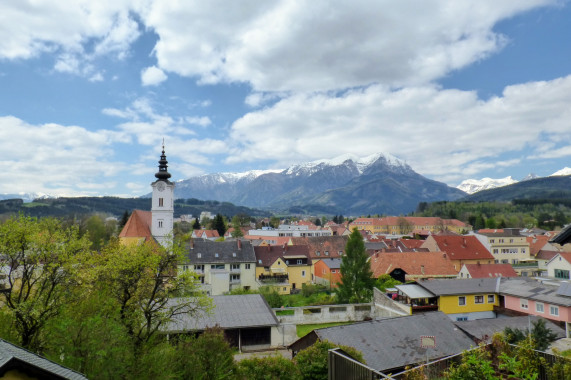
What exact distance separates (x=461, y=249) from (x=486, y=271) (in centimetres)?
1867

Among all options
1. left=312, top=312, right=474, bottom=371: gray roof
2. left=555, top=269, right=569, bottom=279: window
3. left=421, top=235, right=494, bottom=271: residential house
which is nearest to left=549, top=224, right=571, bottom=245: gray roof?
left=312, top=312, right=474, bottom=371: gray roof

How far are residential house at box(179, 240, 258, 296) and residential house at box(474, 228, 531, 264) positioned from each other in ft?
170

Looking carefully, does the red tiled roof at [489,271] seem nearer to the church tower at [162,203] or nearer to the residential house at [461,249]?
the residential house at [461,249]

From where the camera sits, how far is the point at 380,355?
67.2 ft

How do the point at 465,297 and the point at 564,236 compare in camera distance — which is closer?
the point at 564,236

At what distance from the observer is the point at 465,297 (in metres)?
36.8

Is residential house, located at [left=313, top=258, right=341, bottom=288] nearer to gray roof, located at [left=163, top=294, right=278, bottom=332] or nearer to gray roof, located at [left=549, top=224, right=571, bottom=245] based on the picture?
gray roof, located at [left=163, top=294, right=278, bottom=332]

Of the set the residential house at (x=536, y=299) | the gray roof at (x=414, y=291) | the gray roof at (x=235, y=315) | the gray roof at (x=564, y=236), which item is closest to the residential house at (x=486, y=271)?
the residential house at (x=536, y=299)

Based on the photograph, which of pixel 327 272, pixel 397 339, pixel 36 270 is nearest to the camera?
pixel 36 270

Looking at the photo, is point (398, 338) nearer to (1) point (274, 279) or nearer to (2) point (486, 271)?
(2) point (486, 271)

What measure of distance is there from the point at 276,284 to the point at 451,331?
107 ft

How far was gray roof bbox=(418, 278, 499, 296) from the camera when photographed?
36062mm

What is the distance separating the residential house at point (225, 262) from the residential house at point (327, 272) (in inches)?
396

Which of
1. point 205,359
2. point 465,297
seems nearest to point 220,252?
point 465,297
